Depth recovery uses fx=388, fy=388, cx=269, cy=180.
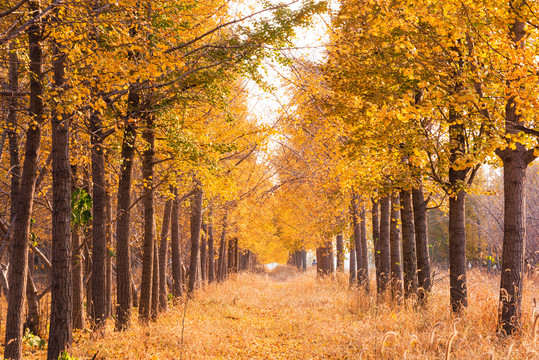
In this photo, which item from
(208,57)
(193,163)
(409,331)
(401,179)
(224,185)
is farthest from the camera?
(224,185)

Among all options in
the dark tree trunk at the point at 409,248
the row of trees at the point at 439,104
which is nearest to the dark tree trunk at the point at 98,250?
the row of trees at the point at 439,104

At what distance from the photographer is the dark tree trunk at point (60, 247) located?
5938 millimetres

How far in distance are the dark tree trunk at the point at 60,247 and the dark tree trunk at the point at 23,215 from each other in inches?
16.5

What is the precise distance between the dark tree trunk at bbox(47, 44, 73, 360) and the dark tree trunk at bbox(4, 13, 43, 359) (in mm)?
419

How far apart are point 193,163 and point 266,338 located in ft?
13.6

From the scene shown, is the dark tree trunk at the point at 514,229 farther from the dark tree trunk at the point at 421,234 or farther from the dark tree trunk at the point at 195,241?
the dark tree trunk at the point at 195,241

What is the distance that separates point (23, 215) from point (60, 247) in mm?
851

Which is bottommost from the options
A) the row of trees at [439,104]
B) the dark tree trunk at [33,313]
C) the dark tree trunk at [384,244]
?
the dark tree trunk at [33,313]

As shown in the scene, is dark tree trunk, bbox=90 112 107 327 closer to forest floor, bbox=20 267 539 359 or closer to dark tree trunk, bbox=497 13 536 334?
forest floor, bbox=20 267 539 359

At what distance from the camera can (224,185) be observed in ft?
34.9

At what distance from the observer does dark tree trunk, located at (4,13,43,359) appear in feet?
19.9

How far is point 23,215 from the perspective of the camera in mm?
6148

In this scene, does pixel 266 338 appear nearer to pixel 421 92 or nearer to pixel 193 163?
pixel 193 163

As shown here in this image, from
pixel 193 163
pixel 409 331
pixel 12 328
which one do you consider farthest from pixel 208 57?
pixel 409 331
